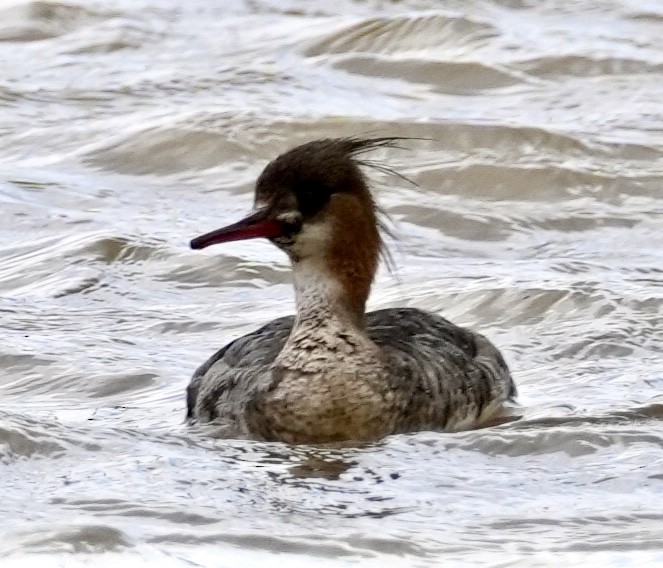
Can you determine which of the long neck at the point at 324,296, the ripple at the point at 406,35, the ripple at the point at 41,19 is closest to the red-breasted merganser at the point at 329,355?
the long neck at the point at 324,296

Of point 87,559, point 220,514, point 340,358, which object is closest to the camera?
point 87,559

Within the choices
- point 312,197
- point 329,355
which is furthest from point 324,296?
point 312,197

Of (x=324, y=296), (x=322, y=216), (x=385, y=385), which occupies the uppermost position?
(x=322, y=216)

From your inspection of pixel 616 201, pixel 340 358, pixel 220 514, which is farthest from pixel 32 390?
pixel 616 201

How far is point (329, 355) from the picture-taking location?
25.7 feet

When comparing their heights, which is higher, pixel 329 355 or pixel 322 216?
pixel 322 216

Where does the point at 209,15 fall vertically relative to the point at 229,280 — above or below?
above

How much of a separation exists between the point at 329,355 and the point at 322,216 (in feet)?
1.93

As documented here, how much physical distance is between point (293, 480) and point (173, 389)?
1.71 metres

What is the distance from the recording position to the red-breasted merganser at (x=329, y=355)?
771 centimetres

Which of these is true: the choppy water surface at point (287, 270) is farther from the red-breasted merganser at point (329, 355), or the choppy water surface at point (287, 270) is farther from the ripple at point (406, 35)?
the red-breasted merganser at point (329, 355)

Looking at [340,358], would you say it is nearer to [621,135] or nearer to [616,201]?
[616,201]

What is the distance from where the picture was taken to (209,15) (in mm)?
15633

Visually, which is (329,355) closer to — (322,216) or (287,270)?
(322,216)
